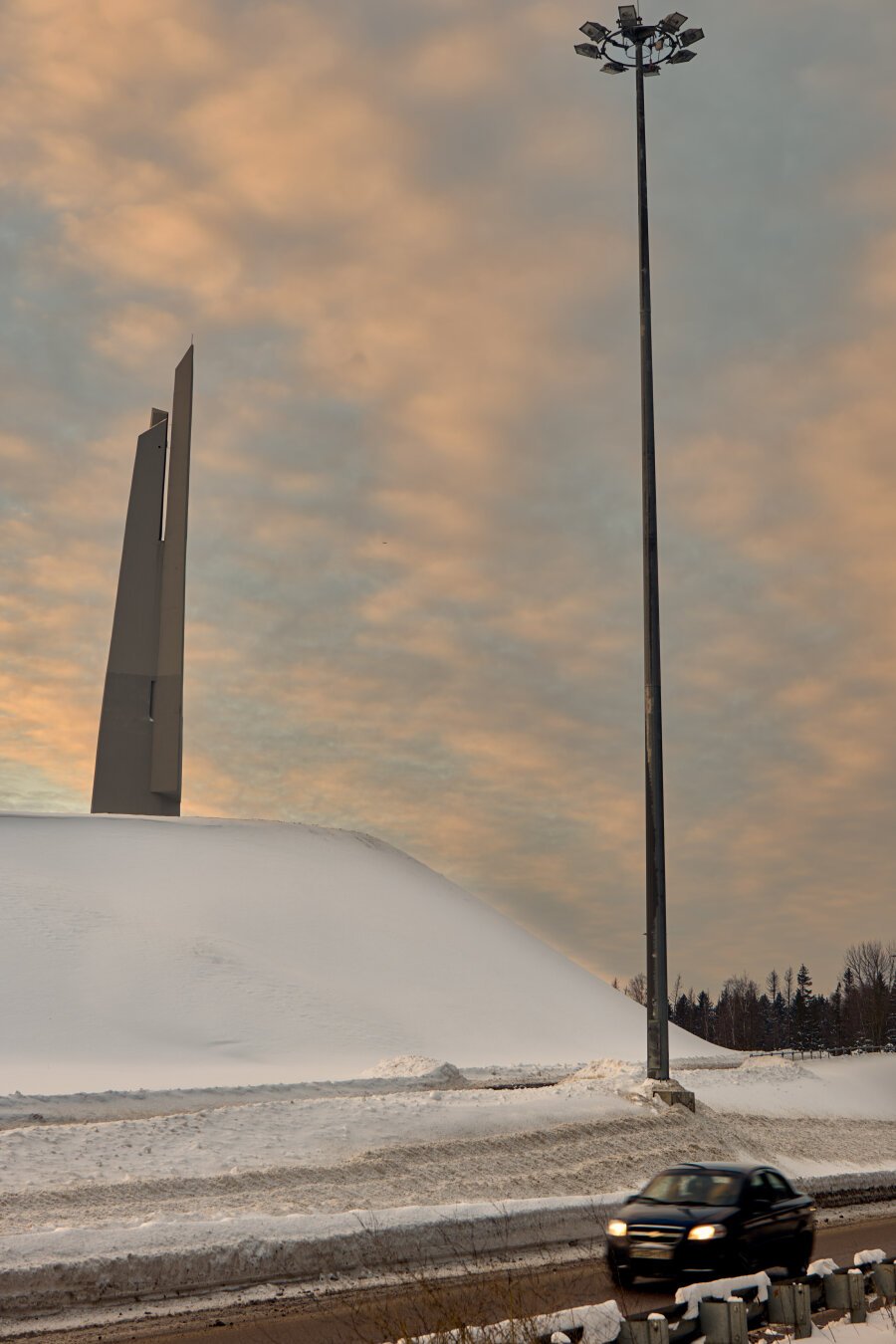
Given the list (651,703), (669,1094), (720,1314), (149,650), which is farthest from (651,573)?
(149,650)

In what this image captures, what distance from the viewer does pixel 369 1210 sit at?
14016mm

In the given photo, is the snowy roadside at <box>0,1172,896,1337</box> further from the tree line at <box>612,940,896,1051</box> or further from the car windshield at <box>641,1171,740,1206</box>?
the tree line at <box>612,940,896,1051</box>

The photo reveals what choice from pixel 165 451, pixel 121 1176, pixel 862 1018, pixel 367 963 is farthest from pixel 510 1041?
pixel 862 1018

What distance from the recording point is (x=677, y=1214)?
1265 centimetres

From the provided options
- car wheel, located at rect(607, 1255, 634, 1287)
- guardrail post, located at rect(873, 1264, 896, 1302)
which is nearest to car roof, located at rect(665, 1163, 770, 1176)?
car wheel, located at rect(607, 1255, 634, 1287)

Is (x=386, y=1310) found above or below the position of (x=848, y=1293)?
below

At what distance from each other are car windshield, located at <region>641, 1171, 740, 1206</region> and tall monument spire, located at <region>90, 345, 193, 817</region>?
40122 millimetres

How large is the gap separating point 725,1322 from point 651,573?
15198 millimetres

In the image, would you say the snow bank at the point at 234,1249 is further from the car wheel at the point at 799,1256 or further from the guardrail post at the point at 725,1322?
the guardrail post at the point at 725,1322

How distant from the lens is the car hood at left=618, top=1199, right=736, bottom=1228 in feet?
41.0

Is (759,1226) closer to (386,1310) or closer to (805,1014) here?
(386,1310)

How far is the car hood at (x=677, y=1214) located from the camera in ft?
41.0

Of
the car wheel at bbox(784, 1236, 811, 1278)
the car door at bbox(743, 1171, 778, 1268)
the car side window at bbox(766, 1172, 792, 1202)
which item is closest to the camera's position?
the car door at bbox(743, 1171, 778, 1268)

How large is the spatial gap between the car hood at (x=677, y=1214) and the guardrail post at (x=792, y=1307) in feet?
11.0
